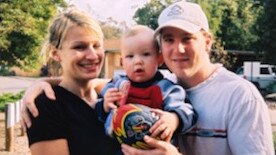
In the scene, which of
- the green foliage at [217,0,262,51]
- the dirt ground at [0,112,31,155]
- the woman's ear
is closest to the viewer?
the woman's ear

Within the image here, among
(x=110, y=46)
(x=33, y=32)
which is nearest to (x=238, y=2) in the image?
(x=110, y=46)

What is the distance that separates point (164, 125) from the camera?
252cm

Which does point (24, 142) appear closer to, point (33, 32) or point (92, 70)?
point (33, 32)

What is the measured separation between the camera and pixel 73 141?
8.63 feet

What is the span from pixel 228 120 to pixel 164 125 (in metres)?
0.35

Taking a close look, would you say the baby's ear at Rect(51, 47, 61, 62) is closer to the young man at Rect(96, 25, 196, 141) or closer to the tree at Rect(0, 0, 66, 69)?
the young man at Rect(96, 25, 196, 141)

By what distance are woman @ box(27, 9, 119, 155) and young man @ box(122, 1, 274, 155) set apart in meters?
0.23

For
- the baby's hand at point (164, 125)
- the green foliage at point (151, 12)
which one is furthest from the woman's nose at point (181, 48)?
the green foliage at point (151, 12)

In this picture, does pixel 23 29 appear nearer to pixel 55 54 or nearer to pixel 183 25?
pixel 55 54

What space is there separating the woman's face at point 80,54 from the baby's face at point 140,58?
0.56 feet

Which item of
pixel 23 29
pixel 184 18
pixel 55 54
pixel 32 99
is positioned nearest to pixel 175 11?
pixel 184 18

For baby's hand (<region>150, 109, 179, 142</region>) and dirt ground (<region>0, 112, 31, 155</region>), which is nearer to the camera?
baby's hand (<region>150, 109, 179, 142</region>)

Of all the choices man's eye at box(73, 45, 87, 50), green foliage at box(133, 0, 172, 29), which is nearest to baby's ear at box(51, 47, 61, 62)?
man's eye at box(73, 45, 87, 50)

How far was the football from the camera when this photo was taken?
98.2 inches
